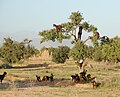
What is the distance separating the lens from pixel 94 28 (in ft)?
135

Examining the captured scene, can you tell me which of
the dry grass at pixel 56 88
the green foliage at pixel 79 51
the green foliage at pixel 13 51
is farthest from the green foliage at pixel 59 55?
the green foliage at pixel 79 51

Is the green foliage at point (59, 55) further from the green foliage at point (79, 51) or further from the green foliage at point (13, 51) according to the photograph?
the green foliage at point (79, 51)

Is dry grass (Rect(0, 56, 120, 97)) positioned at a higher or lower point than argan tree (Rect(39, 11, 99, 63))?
lower

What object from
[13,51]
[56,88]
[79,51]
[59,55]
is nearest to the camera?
[56,88]

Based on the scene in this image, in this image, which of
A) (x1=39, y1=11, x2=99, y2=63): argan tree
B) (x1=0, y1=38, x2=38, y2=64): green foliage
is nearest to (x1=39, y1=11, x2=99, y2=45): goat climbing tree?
(x1=39, y1=11, x2=99, y2=63): argan tree

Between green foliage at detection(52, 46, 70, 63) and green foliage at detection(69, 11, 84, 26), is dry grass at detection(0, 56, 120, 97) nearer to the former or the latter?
green foliage at detection(69, 11, 84, 26)

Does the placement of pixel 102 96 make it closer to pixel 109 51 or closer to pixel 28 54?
pixel 109 51

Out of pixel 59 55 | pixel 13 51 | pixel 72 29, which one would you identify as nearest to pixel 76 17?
pixel 72 29

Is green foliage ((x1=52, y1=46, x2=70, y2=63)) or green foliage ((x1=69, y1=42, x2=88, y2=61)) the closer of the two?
green foliage ((x1=69, y1=42, x2=88, y2=61))

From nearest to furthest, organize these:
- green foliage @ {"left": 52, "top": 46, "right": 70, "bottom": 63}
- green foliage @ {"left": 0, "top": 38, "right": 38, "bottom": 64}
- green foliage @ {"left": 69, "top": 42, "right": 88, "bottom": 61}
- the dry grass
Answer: the dry grass, green foliage @ {"left": 69, "top": 42, "right": 88, "bottom": 61}, green foliage @ {"left": 0, "top": 38, "right": 38, "bottom": 64}, green foliage @ {"left": 52, "top": 46, "right": 70, "bottom": 63}

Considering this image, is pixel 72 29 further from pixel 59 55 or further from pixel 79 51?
pixel 59 55

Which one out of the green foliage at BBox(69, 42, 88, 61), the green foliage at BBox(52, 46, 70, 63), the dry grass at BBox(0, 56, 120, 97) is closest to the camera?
the dry grass at BBox(0, 56, 120, 97)

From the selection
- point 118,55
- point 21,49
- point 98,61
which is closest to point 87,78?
point 118,55

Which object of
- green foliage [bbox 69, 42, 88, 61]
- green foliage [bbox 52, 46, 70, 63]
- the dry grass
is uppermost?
green foliage [bbox 52, 46, 70, 63]
